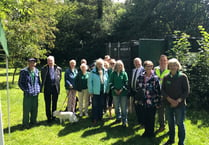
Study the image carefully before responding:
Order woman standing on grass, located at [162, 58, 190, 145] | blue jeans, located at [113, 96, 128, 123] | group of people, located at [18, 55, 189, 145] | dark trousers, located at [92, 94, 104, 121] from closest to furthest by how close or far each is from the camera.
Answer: woman standing on grass, located at [162, 58, 190, 145], group of people, located at [18, 55, 189, 145], blue jeans, located at [113, 96, 128, 123], dark trousers, located at [92, 94, 104, 121]

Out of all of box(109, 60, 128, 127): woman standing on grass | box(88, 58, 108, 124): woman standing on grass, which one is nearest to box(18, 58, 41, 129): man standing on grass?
box(88, 58, 108, 124): woman standing on grass

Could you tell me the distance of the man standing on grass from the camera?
236 inches

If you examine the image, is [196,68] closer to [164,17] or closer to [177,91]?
[177,91]

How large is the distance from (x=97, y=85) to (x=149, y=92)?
5.55 ft

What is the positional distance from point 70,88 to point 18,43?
26.1 ft

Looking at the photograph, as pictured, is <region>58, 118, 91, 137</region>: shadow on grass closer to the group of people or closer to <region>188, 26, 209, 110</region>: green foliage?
the group of people

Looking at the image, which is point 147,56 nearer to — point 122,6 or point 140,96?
point 140,96

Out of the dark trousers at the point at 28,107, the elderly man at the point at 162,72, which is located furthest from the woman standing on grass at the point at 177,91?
the dark trousers at the point at 28,107

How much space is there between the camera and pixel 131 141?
5285 mm

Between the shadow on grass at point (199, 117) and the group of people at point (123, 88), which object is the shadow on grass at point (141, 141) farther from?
the shadow on grass at point (199, 117)

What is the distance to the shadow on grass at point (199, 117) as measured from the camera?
650cm

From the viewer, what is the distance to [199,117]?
23.0 feet

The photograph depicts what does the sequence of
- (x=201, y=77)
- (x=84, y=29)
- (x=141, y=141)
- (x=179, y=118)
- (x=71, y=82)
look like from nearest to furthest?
(x=179, y=118) → (x=141, y=141) → (x=71, y=82) → (x=201, y=77) → (x=84, y=29)

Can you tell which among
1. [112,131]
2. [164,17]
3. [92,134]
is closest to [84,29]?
[164,17]
